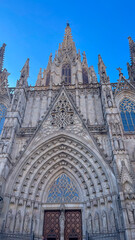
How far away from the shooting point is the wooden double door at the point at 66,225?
38.0 ft

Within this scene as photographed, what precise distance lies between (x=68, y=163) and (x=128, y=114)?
23.7 ft

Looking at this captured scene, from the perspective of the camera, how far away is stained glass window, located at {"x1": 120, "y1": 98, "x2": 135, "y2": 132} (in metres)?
15.3

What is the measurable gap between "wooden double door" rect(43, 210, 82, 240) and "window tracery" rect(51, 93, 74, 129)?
6.50 meters

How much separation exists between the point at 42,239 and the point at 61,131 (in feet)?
24.5

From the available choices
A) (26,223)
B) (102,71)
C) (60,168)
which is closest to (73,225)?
(26,223)

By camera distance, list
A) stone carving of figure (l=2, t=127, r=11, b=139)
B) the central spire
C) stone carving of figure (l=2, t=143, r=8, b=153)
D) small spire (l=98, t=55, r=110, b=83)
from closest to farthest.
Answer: stone carving of figure (l=2, t=143, r=8, b=153)
stone carving of figure (l=2, t=127, r=11, b=139)
small spire (l=98, t=55, r=110, b=83)
the central spire

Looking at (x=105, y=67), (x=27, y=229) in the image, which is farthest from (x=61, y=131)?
(x=105, y=67)

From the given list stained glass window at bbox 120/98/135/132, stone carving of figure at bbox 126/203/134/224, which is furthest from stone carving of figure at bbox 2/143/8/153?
stained glass window at bbox 120/98/135/132

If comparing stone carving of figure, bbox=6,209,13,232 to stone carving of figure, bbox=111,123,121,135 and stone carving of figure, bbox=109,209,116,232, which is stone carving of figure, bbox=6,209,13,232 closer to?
stone carving of figure, bbox=109,209,116,232

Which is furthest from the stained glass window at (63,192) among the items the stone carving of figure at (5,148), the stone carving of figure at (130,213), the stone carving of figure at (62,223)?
the stone carving of figure at (5,148)

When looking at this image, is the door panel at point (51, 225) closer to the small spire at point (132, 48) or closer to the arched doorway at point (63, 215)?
the arched doorway at point (63, 215)

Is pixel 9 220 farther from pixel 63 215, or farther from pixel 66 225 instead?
pixel 66 225

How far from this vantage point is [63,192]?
13094 mm

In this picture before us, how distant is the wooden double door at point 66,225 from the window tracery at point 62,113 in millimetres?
6501
